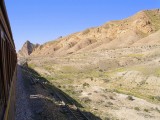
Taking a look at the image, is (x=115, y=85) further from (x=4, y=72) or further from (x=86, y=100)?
(x=4, y=72)

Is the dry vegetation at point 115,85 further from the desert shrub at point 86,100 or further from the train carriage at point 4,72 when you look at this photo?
the train carriage at point 4,72

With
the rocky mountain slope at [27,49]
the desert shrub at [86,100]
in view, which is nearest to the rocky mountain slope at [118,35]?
the rocky mountain slope at [27,49]

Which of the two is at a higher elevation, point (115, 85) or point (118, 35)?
point (118, 35)

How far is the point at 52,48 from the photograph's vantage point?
142500mm

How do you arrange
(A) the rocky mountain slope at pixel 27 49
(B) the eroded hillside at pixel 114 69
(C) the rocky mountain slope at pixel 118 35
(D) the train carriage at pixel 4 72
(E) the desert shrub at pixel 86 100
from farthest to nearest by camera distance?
1. (A) the rocky mountain slope at pixel 27 49
2. (C) the rocky mountain slope at pixel 118 35
3. (E) the desert shrub at pixel 86 100
4. (B) the eroded hillside at pixel 114 69
5. (D) the train carriage at pixel 4 72

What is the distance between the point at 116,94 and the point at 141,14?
9018 cm

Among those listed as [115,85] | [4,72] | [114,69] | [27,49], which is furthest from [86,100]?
[27,49]

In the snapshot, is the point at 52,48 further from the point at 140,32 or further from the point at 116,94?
the point at 116,94

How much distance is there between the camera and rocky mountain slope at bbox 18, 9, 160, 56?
104 m

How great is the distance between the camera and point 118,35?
379ft

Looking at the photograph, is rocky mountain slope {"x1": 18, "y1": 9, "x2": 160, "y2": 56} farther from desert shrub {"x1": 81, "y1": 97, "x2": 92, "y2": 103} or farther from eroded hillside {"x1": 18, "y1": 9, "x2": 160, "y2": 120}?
desert shrub {"x1": 81, "y1": 97, "x2": 92, "y2": 103}

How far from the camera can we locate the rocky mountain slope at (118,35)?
4092 inches

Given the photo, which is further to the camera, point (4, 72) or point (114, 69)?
point (114, 69)

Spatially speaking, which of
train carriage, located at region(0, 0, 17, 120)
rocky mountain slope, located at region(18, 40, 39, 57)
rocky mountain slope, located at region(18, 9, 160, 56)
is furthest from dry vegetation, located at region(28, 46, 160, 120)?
rocky mountain slope, located at region(18, 40, 39, 57)
